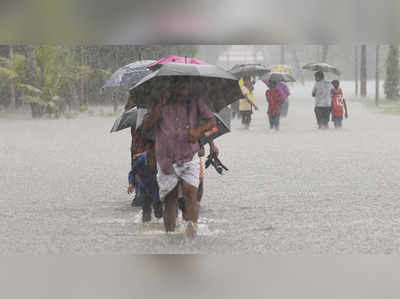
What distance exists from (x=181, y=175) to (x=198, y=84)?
0.72 metres

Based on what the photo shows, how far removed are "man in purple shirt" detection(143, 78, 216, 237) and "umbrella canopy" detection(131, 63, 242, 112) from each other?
3.4 inches

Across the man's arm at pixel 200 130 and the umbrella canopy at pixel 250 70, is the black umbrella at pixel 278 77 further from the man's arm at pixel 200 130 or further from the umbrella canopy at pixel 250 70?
the man's arm at pixel 200 130

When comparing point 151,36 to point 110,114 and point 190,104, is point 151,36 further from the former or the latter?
point 110,114

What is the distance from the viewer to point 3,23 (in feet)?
5.32

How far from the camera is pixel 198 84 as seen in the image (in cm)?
592

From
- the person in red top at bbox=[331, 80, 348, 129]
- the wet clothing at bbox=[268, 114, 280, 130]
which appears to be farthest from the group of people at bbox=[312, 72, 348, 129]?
the wet clothing at bbox=[268, 114, 280, 130]

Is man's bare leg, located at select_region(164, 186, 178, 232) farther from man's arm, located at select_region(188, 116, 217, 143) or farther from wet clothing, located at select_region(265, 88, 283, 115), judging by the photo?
wet clothing, located at select_region(265, 88, 283, 115)

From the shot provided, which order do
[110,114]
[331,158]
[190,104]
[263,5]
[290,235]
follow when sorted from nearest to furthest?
[263,5]
[190,104]
[290,235]
[331,158]
[110,114]

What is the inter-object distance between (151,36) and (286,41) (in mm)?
299

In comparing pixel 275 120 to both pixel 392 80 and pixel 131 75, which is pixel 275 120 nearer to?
pixel 131 75

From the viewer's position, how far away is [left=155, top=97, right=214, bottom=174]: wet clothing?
5.75 m

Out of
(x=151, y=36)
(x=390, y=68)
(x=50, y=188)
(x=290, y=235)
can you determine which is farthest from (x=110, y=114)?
(x=151, y=36)

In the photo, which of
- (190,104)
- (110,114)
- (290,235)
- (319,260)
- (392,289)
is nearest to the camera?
(392,289)

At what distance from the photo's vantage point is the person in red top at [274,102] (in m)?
18.0
